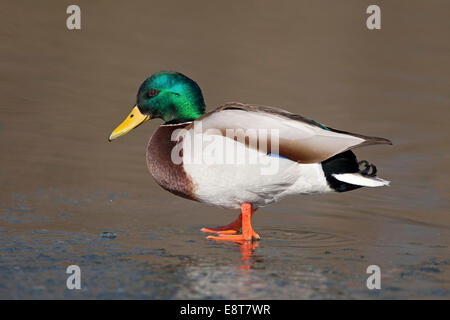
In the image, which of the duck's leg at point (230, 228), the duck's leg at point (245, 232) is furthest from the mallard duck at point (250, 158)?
the duck's leg at point (230, 228)

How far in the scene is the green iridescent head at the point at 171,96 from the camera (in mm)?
5207

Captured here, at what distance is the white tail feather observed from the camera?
189 inches

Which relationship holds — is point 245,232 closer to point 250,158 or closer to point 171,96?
point 250,158

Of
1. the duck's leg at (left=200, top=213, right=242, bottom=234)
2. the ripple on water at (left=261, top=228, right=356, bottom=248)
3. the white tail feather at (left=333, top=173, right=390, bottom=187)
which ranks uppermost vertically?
the white tail feather at (left=333, top=173, right=390, bottom=187)

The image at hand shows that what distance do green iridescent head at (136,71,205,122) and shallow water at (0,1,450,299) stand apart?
0.65m

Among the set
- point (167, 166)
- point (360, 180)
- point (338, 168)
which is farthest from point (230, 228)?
point (360, 180)

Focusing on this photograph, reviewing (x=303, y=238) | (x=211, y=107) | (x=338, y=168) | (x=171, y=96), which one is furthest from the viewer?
(x=211, y=107)

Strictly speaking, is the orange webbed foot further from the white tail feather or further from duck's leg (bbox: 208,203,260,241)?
the white tail feather

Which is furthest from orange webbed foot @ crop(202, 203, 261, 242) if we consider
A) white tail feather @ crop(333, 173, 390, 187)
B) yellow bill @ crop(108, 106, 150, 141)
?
yellow bill @ crop(108, 106, 150, 141)

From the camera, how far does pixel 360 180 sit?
483 centimetres

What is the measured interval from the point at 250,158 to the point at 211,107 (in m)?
3.27

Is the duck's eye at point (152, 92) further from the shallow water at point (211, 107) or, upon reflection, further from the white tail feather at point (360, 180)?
the white tail feather at point (360, 180)

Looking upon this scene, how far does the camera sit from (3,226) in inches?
195
